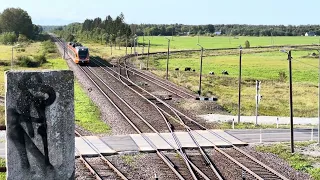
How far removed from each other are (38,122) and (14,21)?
15881 centimetres

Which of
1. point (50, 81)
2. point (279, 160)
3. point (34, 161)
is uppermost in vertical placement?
point (50, 81)

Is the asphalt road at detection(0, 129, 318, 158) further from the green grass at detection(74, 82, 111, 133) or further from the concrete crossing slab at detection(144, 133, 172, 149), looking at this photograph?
the green grass at detection(74, 82, 111, 133)

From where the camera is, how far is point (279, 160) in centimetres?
2117

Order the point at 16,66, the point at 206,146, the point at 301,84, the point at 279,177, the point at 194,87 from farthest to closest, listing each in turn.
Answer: the point at 16,66 → the point at 301,84 → the point at 194,87 → the point at 206,146 → the point at 279,177

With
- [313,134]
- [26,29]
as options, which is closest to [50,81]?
[313,134]

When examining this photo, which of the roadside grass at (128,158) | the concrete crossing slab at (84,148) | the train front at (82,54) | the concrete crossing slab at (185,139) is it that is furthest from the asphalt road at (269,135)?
the train front at (82,54)

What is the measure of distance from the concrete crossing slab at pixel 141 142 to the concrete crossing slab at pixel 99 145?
1456mm

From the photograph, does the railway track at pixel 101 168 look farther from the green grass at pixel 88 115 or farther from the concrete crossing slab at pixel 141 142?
the green grass at pixel 88 115

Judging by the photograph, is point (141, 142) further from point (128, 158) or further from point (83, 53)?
point (83, 53)

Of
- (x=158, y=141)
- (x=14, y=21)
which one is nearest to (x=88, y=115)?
(x=158, y=141)

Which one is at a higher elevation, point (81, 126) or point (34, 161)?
point (34, 161)

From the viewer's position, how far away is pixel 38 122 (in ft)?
13.8

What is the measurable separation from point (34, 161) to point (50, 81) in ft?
2.39

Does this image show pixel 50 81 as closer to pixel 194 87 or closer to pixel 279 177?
pixel 279 177
